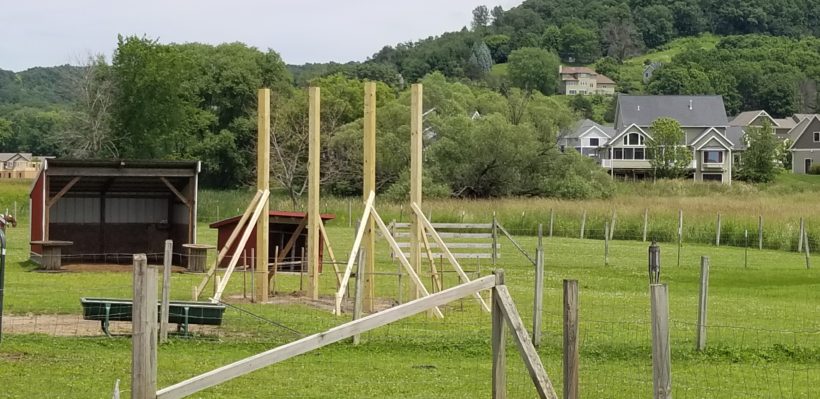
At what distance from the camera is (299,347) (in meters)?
9.12

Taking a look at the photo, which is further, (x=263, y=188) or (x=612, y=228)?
(x=612, y=228)

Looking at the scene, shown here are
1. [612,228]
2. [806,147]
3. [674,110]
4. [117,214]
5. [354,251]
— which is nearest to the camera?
[354,251]

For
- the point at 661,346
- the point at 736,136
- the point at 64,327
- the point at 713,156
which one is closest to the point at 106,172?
the point at 64,327

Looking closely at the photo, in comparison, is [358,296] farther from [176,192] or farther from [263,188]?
[176,192]

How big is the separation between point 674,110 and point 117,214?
96290 millimetres

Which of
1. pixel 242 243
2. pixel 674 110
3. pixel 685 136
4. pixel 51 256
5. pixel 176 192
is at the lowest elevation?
pixel 51 256

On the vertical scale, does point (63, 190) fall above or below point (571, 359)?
above

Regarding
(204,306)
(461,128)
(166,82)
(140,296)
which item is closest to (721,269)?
(204,306)

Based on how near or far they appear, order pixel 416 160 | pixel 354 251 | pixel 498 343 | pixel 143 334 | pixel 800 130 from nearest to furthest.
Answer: pixel 143 334
pixel 498 343
pixel 354 251
pixel 416 160
pixel 800 130

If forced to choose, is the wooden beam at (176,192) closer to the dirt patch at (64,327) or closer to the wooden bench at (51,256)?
the wooden bench at (51,256)

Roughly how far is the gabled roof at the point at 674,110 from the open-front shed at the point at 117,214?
92.6 m

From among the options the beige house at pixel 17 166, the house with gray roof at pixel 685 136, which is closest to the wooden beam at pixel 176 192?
the house with gray roof at pixel 685 136

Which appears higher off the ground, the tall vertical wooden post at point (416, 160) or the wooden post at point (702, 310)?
the tall vertical wooden post at point (416, 160)

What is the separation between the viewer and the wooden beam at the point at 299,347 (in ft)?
28.9
